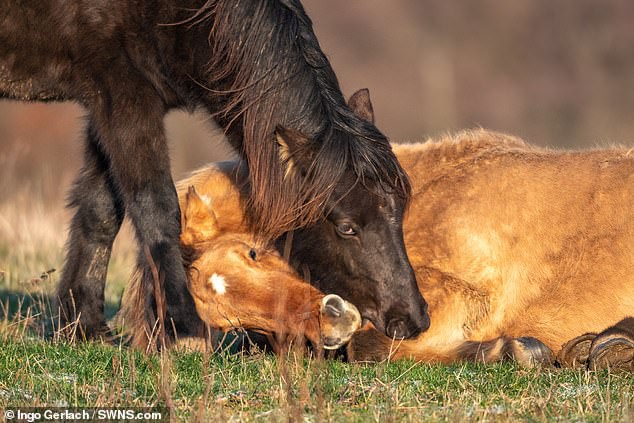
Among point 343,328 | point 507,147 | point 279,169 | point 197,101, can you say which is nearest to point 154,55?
point 197,101

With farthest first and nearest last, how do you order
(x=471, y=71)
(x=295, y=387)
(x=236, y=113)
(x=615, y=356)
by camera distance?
(x=471, y=71) → (x=236, y=113) → (x=615, y=356) → (x=295, y=387)

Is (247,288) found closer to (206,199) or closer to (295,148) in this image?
(206,199)

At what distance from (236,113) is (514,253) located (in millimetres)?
1851

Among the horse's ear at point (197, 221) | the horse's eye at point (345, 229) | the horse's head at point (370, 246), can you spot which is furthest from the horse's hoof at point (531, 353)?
the horse's ear at point (197, 221)

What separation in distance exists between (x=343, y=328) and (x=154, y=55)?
6.19 feet

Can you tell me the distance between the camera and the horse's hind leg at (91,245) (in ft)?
19.2

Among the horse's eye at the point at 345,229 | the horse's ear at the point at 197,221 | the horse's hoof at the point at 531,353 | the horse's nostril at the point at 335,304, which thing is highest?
the horse's eye at the point at 345,229

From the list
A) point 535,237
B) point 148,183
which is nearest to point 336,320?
point 148,183

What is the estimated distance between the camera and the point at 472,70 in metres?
33.2

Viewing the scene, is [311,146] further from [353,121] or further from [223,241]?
[223,241]

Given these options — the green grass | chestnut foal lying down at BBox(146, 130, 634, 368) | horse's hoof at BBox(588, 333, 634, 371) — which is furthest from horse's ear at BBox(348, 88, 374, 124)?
horse's hoof at BBox(588, 333, 634, 371)

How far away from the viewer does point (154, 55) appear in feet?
17.3

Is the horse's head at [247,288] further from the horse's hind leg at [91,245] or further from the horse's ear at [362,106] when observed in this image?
the horse's ear at [362,106]

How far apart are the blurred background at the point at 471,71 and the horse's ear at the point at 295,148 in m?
20.6
